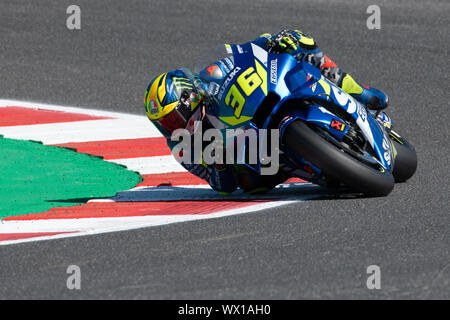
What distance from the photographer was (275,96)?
686 centimetres

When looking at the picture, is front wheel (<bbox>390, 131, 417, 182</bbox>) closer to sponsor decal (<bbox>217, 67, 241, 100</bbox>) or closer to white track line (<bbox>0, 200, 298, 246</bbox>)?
white track line (<bbox>0, 200, 298, 246</bbox>)

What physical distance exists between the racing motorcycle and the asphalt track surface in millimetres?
242

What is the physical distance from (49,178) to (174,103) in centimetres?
164

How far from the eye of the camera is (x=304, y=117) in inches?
265

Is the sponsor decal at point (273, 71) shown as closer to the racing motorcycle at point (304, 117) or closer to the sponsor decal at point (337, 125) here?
the racing motorcycle at point (304, 117)

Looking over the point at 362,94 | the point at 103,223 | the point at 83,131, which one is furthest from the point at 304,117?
the point at 83,131

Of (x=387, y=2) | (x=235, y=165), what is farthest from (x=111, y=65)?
(x=235, y=165)

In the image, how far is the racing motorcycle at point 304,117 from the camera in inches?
261

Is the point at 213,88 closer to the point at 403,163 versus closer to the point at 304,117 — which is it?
the point at 304,117

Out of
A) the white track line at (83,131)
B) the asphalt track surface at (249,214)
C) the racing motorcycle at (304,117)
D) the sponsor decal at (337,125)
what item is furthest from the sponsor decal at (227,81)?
the white track line at (83,131)

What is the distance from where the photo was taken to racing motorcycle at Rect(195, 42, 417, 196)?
261 inches

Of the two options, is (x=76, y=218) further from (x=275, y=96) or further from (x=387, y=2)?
(x=387, y=2)

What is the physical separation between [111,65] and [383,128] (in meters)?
4.96
